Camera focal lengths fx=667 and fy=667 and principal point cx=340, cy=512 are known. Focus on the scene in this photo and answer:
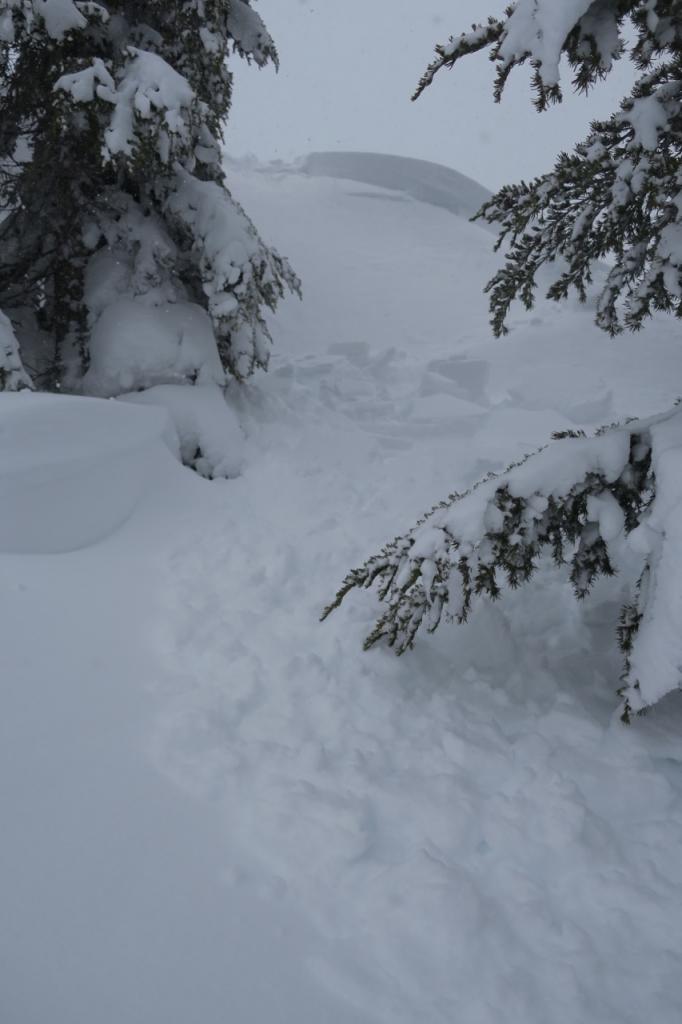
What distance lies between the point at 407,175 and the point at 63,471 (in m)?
29.0

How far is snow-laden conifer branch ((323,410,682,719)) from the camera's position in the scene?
3281mm

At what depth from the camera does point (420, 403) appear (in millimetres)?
10391

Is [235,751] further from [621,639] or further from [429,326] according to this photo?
[429,326]

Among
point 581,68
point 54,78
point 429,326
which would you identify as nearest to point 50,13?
point 54,78

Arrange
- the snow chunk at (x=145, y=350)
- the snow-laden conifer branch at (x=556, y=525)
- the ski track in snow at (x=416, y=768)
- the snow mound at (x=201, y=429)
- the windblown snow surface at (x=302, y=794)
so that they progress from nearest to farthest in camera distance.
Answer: the windblown snow surface at (x=302, y=794) < the ski track in snow at (x=416, y=768) < the snow-laden conifer branch at (x=556, y=525) < the snow mound at (x=201, y=429) < the snow chunk at (x=145, y=350)

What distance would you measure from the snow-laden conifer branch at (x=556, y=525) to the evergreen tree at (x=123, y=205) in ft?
15.2

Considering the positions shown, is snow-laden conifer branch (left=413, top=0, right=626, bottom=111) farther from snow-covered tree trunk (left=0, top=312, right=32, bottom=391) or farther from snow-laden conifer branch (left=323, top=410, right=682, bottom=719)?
snow-covered tree trunk (left=0, top=312, right=32, bottom=391)

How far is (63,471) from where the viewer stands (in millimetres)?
5117

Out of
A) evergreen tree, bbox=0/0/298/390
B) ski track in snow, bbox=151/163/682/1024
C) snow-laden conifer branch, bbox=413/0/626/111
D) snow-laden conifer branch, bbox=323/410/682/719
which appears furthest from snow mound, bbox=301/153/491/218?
snow-laden conifer branch, bbox=323/410/682/719

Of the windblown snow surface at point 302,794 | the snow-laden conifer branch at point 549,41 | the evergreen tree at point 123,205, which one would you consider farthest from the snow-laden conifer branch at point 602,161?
the evergreen tree at point 123,205

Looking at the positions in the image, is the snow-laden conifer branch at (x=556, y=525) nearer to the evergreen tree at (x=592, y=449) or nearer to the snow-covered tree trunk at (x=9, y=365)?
the evergreen tree at (x=592, y=449)

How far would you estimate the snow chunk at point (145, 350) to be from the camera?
707cm

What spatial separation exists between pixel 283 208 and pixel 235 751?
23.5 m

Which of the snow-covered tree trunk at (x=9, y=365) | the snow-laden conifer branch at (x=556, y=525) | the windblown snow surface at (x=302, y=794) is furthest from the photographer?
the snow-covered tree trunk at (x=9, y=365)
